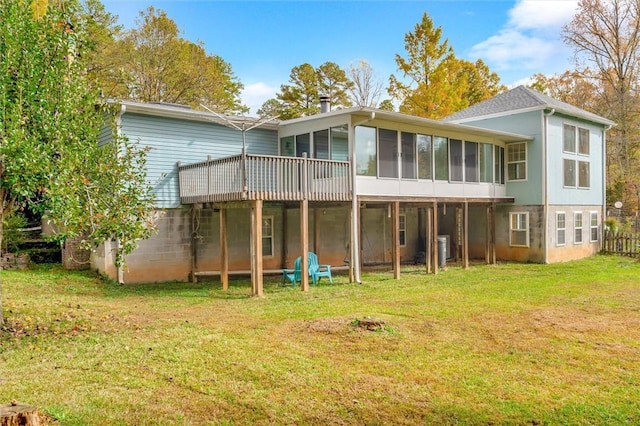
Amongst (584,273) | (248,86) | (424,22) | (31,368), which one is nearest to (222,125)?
(31,368)

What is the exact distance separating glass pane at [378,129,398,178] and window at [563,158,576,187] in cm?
835

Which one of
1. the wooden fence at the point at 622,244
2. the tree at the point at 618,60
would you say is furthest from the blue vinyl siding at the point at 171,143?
the tree at the point at 618,60

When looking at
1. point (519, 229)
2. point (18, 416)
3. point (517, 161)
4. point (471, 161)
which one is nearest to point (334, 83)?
point (517, 161)

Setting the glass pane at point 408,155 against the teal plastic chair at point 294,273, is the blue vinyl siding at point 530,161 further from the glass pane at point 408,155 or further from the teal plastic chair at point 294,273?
the teal plastic chair at point 294,273

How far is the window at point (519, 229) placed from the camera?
1766 cm

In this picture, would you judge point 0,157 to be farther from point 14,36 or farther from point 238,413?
point 238,413

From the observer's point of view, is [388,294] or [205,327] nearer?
[205,327]

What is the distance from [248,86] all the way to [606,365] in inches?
1167

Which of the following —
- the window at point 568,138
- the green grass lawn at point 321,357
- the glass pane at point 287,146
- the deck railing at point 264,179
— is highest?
the window at point 568,138

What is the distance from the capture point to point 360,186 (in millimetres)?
13195

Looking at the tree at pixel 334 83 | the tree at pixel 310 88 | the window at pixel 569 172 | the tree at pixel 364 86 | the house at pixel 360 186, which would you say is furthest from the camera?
the tree at pixel 364 86

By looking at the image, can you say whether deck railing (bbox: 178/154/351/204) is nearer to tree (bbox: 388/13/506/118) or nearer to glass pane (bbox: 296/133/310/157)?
glass pane (bbox: 296/133/310/157)

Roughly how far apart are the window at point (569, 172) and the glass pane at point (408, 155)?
7522 mm

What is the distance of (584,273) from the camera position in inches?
568
